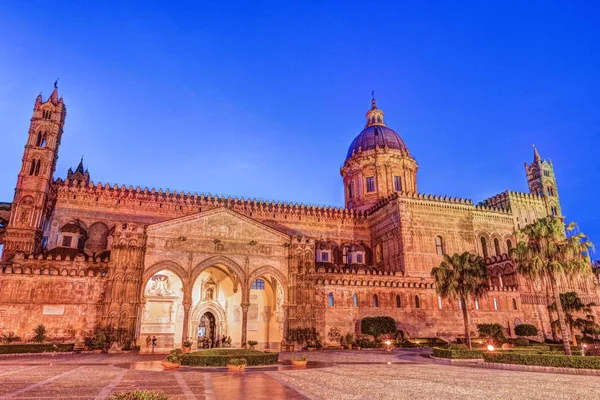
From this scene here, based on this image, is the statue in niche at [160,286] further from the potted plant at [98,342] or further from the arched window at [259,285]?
the arched window at [259,285]

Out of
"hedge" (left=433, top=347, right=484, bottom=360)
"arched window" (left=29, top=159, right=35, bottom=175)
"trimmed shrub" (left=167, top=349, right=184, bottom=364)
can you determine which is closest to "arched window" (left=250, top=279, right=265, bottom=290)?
"trimmed shrub" (left=167, top=349, right=184, bottom=364)

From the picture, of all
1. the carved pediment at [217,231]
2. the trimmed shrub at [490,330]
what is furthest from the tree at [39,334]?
the trimmed shrub at [490,330]

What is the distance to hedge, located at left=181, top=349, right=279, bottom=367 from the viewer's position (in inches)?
818

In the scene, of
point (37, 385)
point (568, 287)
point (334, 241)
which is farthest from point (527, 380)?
point (568, 287)

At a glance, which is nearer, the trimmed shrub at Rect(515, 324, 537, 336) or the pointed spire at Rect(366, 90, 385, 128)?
the trimmed shrub at Rect(515, 324, 537, 336)

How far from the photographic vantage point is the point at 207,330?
3972 centimetres

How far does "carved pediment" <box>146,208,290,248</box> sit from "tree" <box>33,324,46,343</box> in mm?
10138

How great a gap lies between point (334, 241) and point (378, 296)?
13.1 metres

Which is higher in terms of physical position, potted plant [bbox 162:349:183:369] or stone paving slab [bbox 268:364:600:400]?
potted plant [bbox 162:349:183:369]

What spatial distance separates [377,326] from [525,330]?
1721 centimetres

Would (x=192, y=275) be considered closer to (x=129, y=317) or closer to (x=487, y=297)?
(x=129, y=317)

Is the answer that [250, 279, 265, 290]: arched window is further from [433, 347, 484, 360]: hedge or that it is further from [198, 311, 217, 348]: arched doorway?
[433, 347, 484, 360]: hedge

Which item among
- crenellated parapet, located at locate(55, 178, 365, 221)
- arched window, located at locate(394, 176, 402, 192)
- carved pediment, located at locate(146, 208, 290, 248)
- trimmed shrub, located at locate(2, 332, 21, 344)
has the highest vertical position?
arched window, located at locate(394, 176, 402, 192)

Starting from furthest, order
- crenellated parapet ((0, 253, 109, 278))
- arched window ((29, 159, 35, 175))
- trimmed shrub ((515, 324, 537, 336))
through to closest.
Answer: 1. trimmed shrub ((515, 324, 537, 336))
2. arched window ((29, 159, 35, 175))
3. crenellated parapet ((0, 253, 109, 278))
